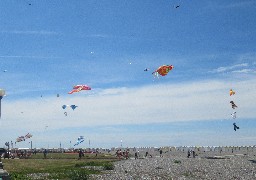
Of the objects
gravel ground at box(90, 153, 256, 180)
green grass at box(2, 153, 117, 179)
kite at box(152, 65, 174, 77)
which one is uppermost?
kite at box(152, 65, 174, 77)

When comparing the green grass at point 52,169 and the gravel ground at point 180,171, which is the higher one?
the green grass at point 52,169

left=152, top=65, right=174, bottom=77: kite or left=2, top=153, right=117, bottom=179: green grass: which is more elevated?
left=152, top=65, right=174, bottom=77: kite

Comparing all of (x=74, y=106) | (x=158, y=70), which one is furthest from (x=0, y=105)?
(x=74, y=106)

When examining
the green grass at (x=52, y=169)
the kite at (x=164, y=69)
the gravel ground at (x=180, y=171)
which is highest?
the kite at (x=164, y=69)

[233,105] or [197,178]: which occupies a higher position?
[233,105]

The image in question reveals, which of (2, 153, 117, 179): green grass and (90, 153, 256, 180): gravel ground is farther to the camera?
(90, 153, 256, 180): gravel ground

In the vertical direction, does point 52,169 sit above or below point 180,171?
above

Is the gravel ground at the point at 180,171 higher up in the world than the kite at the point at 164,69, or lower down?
lower down

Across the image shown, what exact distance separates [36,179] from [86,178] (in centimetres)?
467

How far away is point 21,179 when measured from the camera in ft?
107

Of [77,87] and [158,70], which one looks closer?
[158,70]

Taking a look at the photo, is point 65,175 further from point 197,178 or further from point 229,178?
point 229,178

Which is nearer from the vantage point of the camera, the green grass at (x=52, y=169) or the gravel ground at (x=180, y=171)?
the green grass at (x=52, y=169)

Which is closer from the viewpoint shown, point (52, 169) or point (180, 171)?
point (52, 169)
